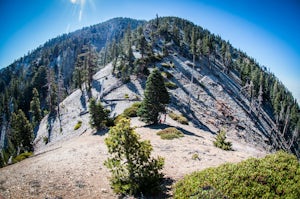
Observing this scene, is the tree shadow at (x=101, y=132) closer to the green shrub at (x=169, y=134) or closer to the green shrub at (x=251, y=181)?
the green shrub at (x=169, y=134)

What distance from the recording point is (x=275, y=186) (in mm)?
8461

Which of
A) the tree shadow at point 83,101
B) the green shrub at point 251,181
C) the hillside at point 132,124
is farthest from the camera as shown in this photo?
the tree shadow at point 83,101

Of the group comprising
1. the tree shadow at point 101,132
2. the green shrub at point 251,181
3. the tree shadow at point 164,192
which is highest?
the tree shadow at point 101,132

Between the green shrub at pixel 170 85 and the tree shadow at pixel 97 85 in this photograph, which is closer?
the green shrub at pixel 170 85

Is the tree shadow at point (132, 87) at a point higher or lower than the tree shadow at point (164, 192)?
higher

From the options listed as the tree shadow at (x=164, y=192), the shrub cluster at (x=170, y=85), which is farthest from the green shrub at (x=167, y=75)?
the tree shadow at (x=164, y=192)

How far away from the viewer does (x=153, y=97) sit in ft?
108

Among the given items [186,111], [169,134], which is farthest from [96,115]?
[186,111]

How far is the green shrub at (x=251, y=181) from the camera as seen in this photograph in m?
8.30

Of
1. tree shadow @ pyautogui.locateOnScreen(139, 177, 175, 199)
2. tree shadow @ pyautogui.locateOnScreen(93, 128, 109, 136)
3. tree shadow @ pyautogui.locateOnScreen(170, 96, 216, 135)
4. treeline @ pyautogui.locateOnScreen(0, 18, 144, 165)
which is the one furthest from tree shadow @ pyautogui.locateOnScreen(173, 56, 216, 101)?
tree shadow @ pyautogui.locateOnScreen(139, 177, 175, 199)

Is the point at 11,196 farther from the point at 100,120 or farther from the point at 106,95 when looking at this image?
the point at 106,95

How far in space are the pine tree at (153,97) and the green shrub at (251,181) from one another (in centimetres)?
2274

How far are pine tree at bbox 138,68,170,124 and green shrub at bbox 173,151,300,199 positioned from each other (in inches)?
895

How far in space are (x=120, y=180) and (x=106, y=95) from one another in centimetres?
4826
